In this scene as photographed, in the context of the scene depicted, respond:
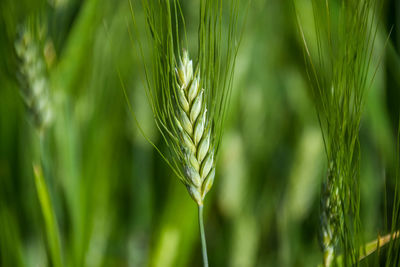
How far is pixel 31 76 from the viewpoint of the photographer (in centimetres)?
56

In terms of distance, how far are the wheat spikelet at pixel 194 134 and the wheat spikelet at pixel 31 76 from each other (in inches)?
10.9

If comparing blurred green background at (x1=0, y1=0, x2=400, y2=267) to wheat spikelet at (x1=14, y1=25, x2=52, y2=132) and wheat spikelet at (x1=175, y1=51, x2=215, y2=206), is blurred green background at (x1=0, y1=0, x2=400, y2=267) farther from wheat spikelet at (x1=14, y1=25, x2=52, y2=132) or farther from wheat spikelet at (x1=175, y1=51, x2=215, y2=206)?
wheat spikelet at (x1=175, y1=51, x2=215, y2=206)

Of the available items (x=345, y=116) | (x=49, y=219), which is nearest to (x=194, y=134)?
(x=345, y=116)

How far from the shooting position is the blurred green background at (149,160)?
65 cm

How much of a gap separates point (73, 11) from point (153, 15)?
0.40 m

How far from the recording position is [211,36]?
35 centimetres

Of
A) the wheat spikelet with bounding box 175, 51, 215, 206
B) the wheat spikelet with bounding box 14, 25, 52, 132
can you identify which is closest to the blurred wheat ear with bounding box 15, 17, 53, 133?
the wheat spikelet with bounding box 14, 25, 52, 132

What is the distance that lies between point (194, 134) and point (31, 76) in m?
0.30

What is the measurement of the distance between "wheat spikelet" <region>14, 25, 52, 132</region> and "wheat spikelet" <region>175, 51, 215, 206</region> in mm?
276

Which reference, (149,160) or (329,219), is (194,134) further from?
(149,160)

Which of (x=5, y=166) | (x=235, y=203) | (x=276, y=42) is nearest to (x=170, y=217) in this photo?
(x=235, y=203)

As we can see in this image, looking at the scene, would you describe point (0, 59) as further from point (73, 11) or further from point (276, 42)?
point (276, 42)

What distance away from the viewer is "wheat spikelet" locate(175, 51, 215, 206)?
35 centimetres

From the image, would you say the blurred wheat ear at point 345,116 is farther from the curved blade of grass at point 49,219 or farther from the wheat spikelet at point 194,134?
the curved blade of grass at point 49,219
